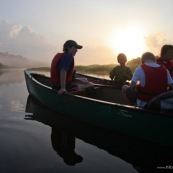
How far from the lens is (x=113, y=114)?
7.19 m

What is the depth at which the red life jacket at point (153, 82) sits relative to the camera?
6.75 meters

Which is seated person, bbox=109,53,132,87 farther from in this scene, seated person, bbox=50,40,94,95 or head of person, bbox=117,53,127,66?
seated person, bbox=50,40,94,95

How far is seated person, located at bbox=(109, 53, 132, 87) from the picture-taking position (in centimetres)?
1071

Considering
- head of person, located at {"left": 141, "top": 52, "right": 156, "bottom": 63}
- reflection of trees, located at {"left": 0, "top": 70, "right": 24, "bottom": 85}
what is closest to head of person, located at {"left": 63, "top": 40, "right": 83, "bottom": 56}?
head of person, located at {"left": 141, "top": 52, "right": 156, "bottom": 63}

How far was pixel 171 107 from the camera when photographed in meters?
6.23

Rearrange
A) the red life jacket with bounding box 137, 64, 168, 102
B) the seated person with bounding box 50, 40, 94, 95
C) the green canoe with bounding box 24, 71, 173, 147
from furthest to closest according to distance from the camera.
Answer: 1. the seated person with bounding box 50, 40, 94, 95
2. the red life jacket with bounding box 137, 64, 168, 102
3. the green canoe with bounding box 24, 71, 173, 147

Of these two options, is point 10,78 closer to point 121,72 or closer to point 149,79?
point 121,72

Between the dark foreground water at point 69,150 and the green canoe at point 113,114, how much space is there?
0.26 meters

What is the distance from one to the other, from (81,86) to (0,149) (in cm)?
427

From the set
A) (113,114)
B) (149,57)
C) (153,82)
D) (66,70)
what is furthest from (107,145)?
(66,70)

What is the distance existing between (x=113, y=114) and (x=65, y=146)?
4.55ft

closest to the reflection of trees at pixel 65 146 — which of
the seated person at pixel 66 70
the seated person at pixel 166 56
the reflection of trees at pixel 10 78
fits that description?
the seated person at pixel 66 70

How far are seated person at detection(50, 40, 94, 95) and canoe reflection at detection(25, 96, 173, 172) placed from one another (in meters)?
1.13

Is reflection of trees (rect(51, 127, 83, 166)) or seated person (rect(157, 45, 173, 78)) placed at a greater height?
seated person (rect(157, 45, 173, 78))
